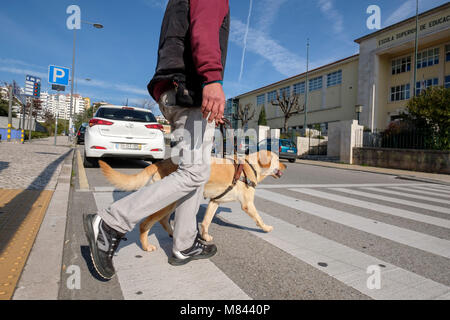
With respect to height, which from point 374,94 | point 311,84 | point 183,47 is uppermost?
point 311,84

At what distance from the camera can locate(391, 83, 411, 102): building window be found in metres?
→ 29.7

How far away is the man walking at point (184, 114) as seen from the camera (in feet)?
5.88

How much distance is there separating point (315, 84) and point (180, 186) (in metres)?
42.2

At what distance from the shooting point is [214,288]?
70.8 inches

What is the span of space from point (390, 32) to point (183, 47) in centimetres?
3398

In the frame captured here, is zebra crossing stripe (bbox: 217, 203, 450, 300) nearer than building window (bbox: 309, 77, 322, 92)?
Yes

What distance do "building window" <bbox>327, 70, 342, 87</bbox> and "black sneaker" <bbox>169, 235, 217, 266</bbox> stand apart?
38.4m

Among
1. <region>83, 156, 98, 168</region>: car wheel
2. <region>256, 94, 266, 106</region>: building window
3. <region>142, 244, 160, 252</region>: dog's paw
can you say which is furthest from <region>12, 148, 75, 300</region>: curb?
<region>256, 94, 266, 106</region>: building window

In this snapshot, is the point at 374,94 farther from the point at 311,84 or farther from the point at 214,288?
the point at 214,288

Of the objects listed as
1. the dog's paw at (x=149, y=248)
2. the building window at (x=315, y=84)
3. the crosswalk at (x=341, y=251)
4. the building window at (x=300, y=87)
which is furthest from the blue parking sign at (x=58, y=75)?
the building window at (x=300, y=87)

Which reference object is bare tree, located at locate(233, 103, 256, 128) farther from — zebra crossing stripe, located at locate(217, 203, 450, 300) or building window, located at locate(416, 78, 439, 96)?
zebra crossing stripe, located at locate(217, 203, 450, 300)

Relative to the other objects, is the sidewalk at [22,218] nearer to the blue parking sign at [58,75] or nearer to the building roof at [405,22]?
the blue parking sign at [58,75]

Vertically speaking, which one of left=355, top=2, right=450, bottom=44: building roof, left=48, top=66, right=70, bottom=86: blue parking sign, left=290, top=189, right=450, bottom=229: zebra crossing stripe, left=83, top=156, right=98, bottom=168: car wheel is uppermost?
left=355, top=2, right=450, bottom=44: building roof
